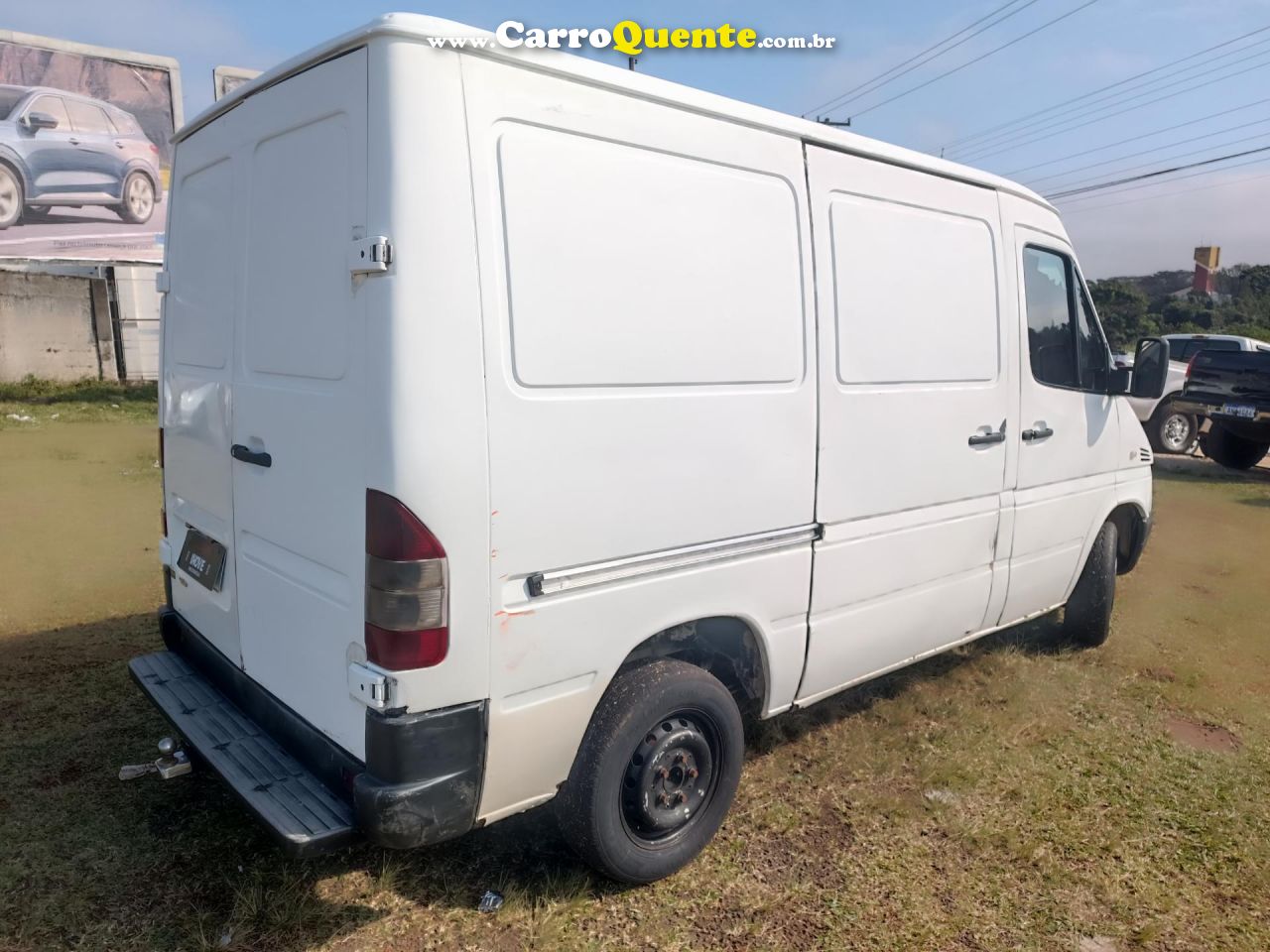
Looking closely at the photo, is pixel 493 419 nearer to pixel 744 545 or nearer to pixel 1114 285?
pixel 744 545

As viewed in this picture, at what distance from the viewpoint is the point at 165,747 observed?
10.1 ft

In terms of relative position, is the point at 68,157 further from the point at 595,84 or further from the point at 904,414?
the point at 904,414

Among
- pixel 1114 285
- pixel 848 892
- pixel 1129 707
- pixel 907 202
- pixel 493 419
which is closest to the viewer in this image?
pixel 493 419

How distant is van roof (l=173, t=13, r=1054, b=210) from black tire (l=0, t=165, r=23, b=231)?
17.6m

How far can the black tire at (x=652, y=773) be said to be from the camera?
2725 mm

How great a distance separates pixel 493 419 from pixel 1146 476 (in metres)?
4.33

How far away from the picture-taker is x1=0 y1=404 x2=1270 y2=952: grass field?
2768mm

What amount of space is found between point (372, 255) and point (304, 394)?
532 millimetres

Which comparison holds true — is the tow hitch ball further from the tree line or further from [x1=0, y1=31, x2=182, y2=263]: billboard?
the tree line

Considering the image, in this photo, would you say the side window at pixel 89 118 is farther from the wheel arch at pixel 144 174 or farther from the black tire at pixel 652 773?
the black tire at pixel 652 773

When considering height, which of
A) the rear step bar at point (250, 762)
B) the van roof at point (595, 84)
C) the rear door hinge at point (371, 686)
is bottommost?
the rear step bar at point (250, 762)

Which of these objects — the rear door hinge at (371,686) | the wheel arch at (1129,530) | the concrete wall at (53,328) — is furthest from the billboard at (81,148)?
the rear door hinge at (371,686)

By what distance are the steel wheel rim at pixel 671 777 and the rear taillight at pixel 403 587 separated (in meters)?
0.84

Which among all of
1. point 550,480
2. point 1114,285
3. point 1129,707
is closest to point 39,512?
point 550,480
